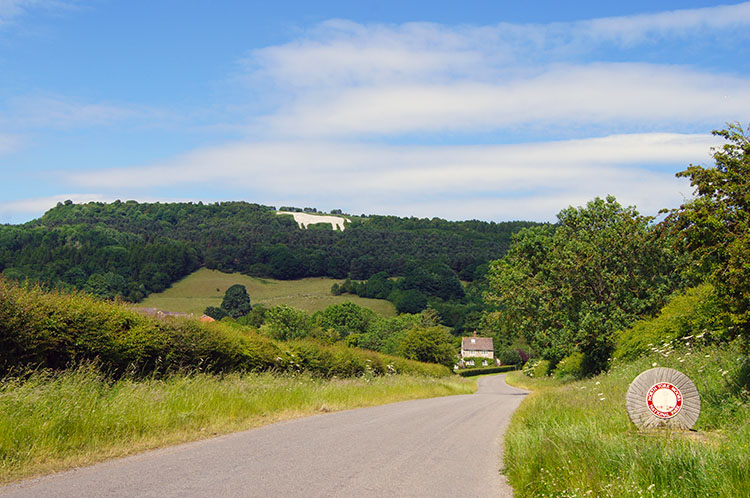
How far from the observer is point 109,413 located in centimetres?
1023

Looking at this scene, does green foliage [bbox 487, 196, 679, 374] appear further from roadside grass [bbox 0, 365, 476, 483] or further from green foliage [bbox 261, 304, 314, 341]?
green foliage [bbox 261, 304, 314, 341]

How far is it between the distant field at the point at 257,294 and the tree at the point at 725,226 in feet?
363

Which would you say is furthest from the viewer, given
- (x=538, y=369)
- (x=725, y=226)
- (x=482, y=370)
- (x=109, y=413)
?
(x=482, y=370)

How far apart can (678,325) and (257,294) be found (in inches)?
5244

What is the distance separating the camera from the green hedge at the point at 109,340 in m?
12.0

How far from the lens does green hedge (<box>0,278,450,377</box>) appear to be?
11953 mm

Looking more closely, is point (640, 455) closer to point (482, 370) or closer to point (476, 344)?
point (482, 370)

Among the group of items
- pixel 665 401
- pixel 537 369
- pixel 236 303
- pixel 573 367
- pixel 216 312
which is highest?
pixel 665 401

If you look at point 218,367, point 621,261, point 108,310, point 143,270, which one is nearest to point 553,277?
point 621,261

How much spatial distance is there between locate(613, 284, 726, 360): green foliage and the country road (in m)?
8.63

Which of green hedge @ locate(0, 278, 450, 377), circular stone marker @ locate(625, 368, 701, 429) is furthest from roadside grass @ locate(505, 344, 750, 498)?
green hedge @ locate(0, 278, 450, 377)

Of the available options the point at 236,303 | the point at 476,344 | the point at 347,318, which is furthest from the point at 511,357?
the point at 236,303

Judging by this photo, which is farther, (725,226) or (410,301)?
(410,301)

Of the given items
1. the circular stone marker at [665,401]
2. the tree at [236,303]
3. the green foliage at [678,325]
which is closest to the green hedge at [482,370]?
the tree at [236,303]
